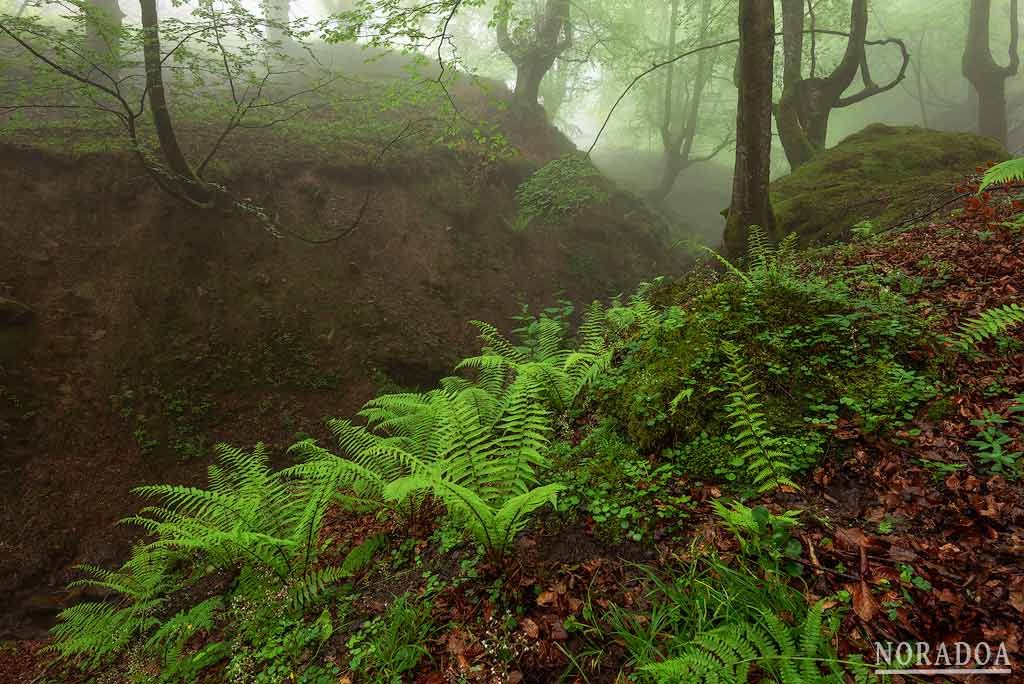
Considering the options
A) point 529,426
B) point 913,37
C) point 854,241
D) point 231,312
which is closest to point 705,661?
point 529,426

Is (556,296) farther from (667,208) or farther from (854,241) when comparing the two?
(667,208)

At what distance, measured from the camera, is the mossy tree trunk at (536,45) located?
1484 centimetres

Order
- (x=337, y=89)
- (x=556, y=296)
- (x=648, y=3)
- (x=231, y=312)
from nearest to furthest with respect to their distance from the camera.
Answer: (x=231, y=312)
(x=556, y=296)
(x=337, y=89)
(x=648, y=3)

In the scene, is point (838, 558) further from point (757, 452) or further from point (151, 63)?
point (151, 63)

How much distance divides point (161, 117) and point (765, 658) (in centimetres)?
983

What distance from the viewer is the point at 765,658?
5.21ft

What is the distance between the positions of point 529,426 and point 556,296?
8299mm

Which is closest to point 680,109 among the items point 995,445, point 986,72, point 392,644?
point 986,72

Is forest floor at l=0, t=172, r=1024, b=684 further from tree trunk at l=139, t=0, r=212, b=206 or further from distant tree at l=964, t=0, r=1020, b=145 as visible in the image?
distant tree at l=964, t=0, r=1020, b=145

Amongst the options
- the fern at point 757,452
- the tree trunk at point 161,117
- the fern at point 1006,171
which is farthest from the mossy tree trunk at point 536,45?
the fern at point 757,452

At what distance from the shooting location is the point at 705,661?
1643 mm

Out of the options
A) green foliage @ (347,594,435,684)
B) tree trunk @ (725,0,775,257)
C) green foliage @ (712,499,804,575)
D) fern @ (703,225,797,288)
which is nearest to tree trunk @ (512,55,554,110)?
tree trunk @ (725,0,775,257)

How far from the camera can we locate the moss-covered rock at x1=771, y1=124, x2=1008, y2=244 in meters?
6.89

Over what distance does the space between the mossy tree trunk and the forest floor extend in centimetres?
1574
